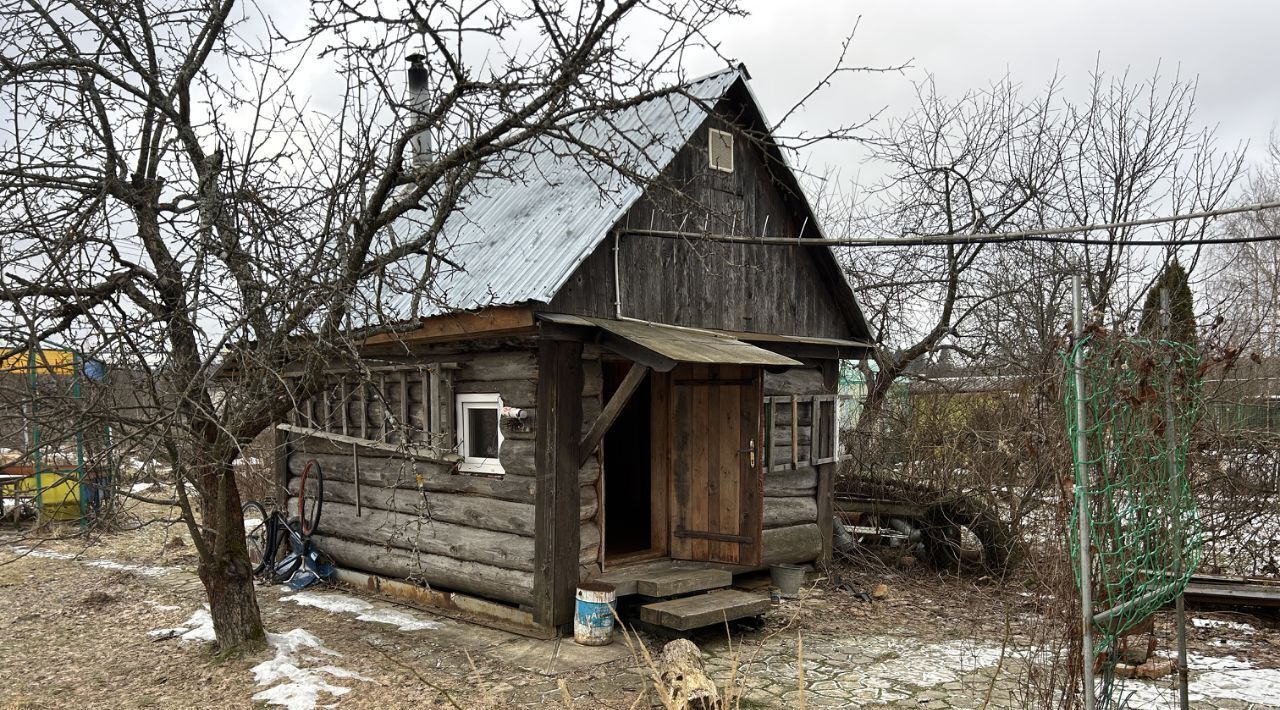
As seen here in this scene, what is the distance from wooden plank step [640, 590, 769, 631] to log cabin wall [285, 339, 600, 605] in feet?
2.60

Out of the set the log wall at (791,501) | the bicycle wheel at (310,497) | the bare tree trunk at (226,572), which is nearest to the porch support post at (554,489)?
the bare tree trunk at (226,572)

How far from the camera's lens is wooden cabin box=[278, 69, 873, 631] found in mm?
7531

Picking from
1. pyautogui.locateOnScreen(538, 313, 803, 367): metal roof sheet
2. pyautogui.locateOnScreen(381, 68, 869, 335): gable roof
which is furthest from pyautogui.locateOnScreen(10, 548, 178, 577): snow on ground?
pyautogui.locateOnScreen(538, 313, 803, 367): metal roof sheet

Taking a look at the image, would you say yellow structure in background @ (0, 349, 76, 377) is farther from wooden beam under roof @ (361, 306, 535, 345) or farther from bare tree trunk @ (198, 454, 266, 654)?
wooden beam under roof @ (361, 306, 535, 345)

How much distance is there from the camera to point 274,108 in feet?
21.0

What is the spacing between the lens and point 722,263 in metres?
9.15

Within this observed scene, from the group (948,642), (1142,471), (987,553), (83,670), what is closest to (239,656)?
(83,670)

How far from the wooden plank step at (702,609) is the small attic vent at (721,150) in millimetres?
4138

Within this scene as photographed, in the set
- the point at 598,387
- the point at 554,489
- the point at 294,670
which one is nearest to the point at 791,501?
the point at 598,387

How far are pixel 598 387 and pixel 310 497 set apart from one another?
436cm

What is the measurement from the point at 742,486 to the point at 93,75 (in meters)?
6.20

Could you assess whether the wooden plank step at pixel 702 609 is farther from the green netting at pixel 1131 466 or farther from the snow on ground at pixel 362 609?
the green netting at pixel 1131 466

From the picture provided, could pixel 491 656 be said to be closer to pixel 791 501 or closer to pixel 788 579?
pixel 788 579

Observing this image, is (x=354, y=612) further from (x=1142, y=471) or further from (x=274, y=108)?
(x=1142, y=471)
